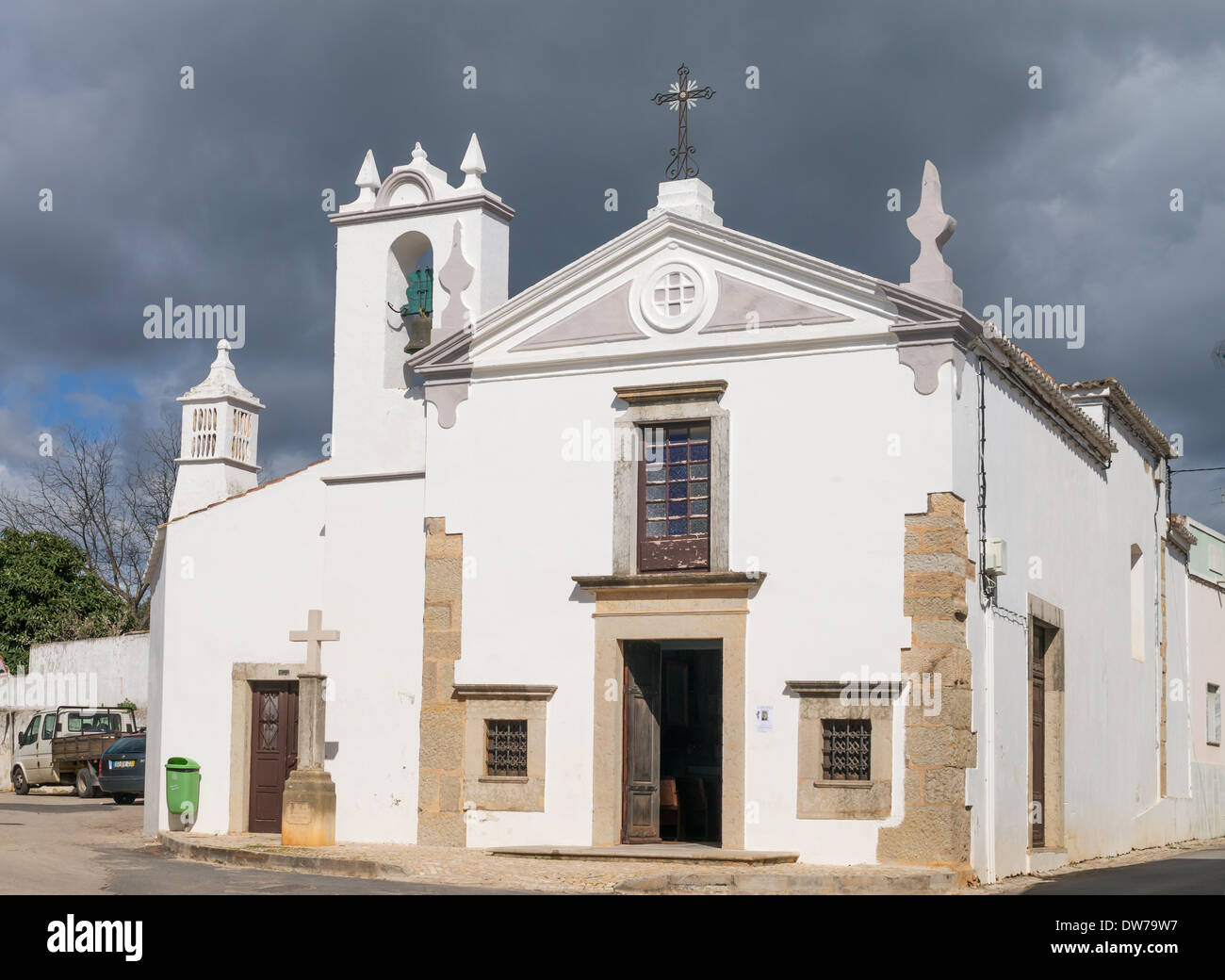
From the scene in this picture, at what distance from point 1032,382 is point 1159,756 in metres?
8.79

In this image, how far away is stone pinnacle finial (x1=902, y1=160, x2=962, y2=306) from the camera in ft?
50.7

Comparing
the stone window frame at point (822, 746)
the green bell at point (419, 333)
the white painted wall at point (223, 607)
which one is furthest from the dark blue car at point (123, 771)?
the stone window frame at point (822, 746)

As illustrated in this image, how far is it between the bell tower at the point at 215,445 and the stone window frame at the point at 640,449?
8461 millimetres

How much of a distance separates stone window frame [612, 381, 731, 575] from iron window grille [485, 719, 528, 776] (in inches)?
84.2

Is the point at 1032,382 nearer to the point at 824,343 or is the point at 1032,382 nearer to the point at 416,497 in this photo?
the point at 824,343

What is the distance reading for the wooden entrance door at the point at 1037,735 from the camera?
58.5 feet

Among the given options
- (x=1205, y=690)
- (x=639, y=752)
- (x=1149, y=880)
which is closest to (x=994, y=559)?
(x=1149, y=880)

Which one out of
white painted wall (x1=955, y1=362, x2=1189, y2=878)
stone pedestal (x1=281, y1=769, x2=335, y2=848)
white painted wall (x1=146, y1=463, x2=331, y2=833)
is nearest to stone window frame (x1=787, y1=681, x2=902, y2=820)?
white painted wall (x1=955, y1=362, x2=1189, y2=878)

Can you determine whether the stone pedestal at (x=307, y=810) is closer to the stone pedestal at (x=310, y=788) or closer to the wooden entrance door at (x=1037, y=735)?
the stone pedestal at (x=310, y=788)

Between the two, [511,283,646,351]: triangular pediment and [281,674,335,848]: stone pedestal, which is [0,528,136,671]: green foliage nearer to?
[281,674,335,848]: stone pedestal

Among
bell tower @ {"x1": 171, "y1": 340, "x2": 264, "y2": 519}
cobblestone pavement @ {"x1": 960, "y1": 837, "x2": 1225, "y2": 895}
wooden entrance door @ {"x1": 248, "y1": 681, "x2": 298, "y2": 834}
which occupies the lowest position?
cobblestone pavement @ {"x1": 960, "y1": 837, "x2": 1225, "y2": 895}

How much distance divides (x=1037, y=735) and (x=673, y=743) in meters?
4.50
